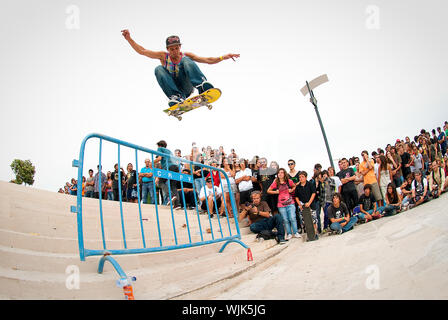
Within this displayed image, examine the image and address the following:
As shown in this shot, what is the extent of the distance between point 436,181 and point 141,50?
24.6 ft

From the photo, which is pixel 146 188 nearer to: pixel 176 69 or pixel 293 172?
pixel 176 69

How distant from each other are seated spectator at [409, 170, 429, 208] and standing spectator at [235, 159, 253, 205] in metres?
3.93

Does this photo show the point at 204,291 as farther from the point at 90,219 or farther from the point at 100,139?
the point at 90,219

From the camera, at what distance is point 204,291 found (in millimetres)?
2623

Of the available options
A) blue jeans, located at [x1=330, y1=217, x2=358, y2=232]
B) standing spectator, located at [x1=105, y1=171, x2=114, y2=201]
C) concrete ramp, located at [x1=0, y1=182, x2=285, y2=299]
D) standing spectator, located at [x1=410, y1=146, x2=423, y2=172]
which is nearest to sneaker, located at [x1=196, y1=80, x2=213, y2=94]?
concrete ramp, located at [x1=0, y1=182, x2=285, y2=299]

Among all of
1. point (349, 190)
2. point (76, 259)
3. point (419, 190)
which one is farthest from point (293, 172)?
point (76, 259)

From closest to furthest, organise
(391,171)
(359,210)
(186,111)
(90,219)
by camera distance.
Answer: (90,219), (186,111), (359,210), (391,171)

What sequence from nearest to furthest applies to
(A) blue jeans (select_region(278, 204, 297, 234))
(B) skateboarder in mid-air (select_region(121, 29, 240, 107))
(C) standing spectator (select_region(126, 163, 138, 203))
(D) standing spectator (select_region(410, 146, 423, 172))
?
(B) skateboarder in mid-air (select_region(121, 29, 240, 107)) < (A) blue jeans (select_region(278, 204, 297, 234)) < (C) standing spectator (select_region(126, 163, 138, 203)) < (D) standing spectator (select_region(410, 146, 423, 172))

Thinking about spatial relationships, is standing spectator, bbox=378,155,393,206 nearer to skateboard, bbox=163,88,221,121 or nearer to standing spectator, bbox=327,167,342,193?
standing spectator, bbox=327,167,342,193

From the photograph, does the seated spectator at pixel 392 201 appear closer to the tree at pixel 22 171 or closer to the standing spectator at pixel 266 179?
the standing spectator at pixel 266 179

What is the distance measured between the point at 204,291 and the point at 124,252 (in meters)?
0.88

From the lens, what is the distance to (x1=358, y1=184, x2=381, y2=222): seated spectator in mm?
6524
